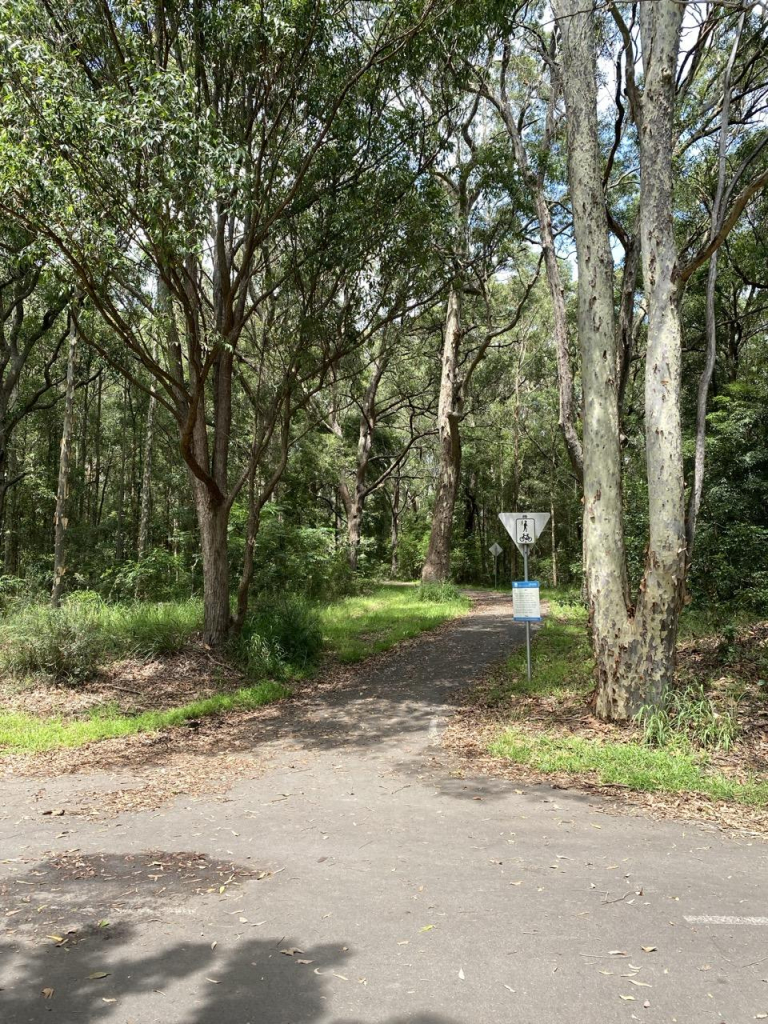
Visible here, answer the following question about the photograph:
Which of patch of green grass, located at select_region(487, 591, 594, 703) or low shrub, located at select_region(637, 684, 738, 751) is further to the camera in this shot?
patch of green grass, located at select_region(487, 591, 594, 703)

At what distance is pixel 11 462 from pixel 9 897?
2810 centimetres

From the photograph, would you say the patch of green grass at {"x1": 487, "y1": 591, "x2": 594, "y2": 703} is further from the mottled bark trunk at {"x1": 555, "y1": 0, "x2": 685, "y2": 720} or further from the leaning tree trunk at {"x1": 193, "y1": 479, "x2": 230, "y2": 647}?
the leaning tree trunk at {"x1": 193, "y1": 479, "x2": 230, "y2": 647}

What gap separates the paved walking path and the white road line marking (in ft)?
0.04

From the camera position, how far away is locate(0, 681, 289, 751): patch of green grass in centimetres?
740

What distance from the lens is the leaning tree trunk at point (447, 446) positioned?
20.3 m

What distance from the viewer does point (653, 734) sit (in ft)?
22.2

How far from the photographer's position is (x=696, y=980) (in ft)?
9.65

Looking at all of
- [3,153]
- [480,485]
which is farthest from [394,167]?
[480,485]

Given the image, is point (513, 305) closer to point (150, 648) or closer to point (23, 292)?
point (23, 292)

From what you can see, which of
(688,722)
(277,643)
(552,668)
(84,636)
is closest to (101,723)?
(84,636)

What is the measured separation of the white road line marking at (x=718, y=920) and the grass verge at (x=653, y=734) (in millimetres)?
2085

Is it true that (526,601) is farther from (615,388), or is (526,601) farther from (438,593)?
(438,593)

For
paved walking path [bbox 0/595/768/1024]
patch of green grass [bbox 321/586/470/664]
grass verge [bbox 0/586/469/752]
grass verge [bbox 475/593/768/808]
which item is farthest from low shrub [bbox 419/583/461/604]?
paved walking path [bbox 0/595/768/1024]

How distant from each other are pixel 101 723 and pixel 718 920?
6.96 metres
